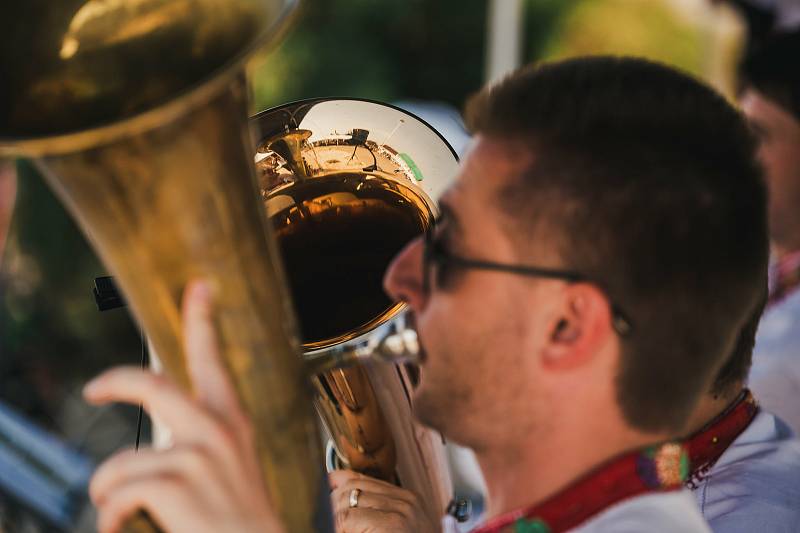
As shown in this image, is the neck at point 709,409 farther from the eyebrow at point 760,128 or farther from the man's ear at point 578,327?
the eyebrow at point 760,128

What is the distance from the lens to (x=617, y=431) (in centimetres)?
169

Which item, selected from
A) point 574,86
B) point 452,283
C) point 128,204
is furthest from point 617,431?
point 128,204

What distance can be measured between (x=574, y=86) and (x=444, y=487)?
1.14 m

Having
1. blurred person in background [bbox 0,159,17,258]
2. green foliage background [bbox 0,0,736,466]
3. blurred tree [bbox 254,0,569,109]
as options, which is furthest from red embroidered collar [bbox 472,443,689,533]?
blurred tree [bbox 254,0,569,109]

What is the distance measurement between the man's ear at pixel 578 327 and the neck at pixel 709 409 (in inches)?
28.1

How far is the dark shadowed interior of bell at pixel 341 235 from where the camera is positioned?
2332 millimetres

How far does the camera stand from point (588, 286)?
162 centimetres

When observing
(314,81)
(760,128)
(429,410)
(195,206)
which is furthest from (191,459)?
(314,81)

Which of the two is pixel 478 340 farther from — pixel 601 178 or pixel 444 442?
pixel 444 442

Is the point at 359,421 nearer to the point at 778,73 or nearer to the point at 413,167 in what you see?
the point at 413,167

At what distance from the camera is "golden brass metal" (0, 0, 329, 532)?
1.17 m

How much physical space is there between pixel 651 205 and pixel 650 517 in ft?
1.72

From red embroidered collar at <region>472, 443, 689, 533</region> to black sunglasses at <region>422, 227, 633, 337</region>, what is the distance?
0.24m

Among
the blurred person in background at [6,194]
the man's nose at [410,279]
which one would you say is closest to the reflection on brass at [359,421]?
the man's nose at [410,279]
